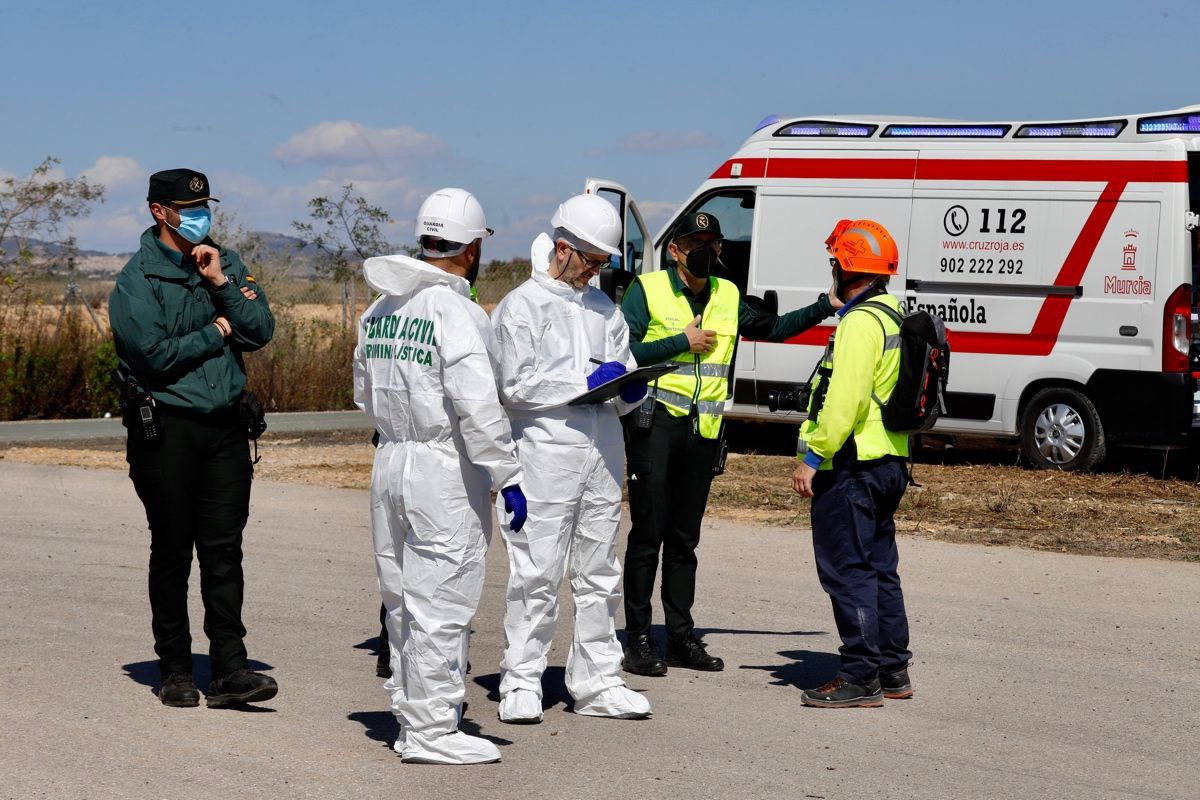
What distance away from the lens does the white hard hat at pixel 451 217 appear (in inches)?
217

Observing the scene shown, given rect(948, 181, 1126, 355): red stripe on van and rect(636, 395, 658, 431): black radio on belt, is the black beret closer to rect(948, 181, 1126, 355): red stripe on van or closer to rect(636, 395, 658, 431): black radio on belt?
rect(636, 395, 658, 431): black radio on belt

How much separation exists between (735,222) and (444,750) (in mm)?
10392

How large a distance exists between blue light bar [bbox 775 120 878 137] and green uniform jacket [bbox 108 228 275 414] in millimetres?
9283

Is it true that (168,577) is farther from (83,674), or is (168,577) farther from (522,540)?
(522,540)

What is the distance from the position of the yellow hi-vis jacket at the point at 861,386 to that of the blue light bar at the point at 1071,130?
797cm

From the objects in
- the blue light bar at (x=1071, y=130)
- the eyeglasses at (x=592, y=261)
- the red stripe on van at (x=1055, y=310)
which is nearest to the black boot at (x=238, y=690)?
the eyeglasses at (x=592, y=261)

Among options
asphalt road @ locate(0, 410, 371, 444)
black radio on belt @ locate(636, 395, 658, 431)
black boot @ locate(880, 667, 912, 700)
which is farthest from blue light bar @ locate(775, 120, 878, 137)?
black boot @ locate(880, 667, 912, 700)

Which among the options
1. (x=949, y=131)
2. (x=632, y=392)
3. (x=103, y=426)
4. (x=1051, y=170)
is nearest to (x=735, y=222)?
(x=949, y=131)

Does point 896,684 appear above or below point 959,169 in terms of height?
below

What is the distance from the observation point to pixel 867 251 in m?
6.32

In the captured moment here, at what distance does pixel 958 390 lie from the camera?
46.6 feet

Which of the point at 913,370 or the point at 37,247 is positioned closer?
the point at 913,370

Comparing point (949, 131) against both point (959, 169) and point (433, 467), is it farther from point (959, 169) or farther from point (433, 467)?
point (433, 467)

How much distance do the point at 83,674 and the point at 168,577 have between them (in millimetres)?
746
